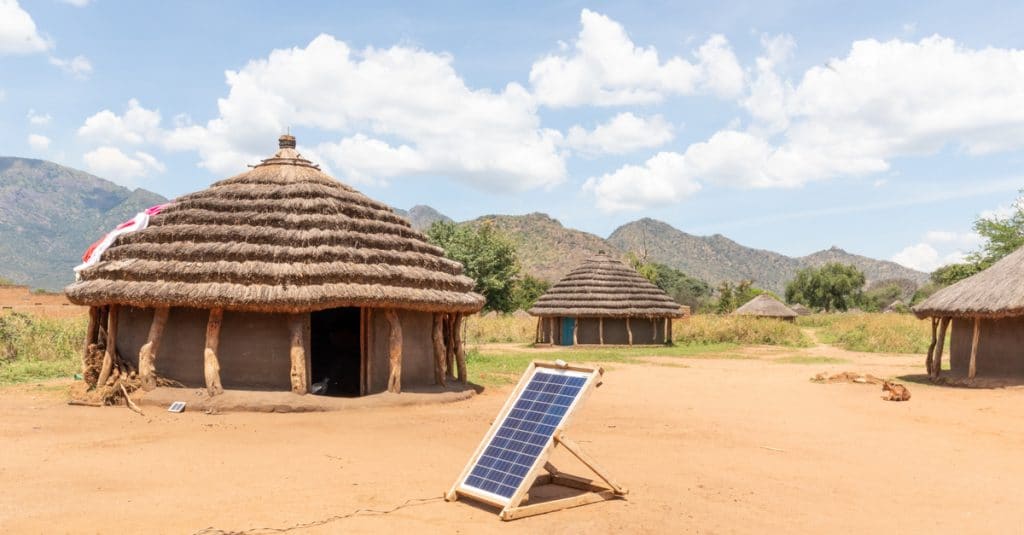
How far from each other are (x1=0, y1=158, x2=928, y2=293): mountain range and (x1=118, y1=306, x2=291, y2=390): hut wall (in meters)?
56.6

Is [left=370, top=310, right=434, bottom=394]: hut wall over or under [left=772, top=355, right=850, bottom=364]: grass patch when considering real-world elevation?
over

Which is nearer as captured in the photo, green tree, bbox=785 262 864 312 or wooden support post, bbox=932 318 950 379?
wooden support post, bbox=932 318 950 379

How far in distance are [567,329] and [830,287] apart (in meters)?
47.7

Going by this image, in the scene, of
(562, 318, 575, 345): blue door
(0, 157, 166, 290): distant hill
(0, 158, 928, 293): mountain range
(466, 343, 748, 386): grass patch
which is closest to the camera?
(466, 343, 748, 386): grass patch

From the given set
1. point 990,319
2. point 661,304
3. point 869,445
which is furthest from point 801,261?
point 869,445

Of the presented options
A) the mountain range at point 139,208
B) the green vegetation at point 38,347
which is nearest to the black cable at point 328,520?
the green vegetation at point 38,347

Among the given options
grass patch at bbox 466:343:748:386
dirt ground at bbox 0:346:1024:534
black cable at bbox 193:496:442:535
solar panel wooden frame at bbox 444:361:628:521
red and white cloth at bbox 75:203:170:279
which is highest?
red and white cloth at bbox 75:203:170:279

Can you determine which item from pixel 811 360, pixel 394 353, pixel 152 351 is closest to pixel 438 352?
pixel 394 353

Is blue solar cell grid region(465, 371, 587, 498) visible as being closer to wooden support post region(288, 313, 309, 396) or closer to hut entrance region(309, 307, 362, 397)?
wooden support post region(288, 313, 309, 396)

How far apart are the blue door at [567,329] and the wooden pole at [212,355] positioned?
17.7 meters

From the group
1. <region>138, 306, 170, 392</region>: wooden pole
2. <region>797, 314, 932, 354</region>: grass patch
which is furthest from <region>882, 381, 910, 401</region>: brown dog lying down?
<region>797, 314, 932, 354</region>: grass patch

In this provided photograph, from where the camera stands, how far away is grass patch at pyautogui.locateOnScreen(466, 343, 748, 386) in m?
16.2

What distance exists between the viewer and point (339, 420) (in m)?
9.97

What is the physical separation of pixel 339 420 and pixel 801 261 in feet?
401
